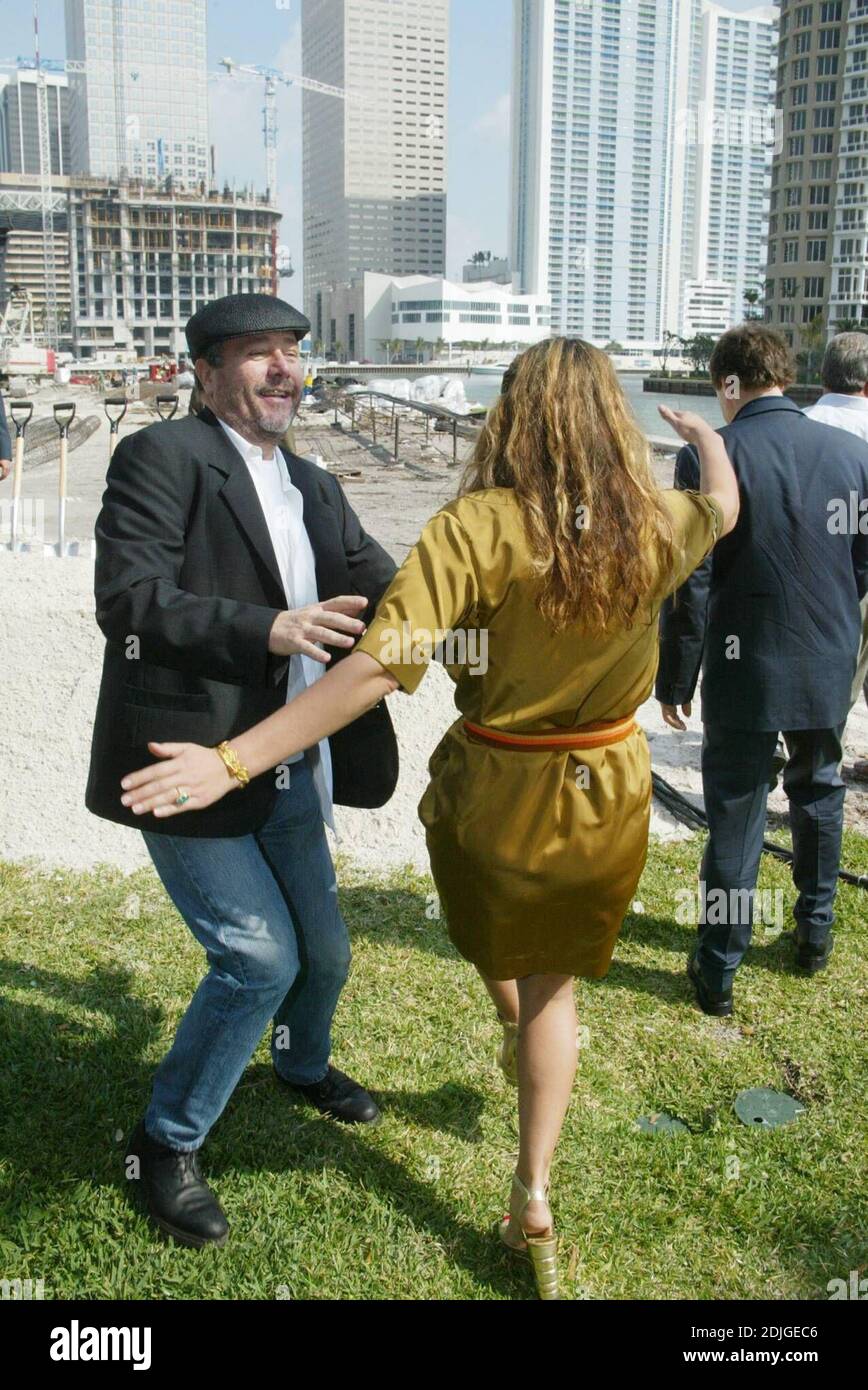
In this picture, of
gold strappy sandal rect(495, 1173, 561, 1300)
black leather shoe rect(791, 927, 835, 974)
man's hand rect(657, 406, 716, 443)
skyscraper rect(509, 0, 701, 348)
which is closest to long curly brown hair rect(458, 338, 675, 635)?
man's hand rect(657, 406, 716, 443)

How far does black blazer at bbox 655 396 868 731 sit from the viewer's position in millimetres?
3613

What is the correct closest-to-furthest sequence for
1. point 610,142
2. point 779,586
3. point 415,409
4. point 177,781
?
point 177,781 → point 779,586 → point 415,409 → point 610,142

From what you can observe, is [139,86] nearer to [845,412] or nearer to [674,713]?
[845,412]

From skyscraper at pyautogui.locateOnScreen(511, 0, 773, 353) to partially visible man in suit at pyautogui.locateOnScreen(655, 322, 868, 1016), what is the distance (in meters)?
183

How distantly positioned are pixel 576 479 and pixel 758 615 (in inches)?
68.1

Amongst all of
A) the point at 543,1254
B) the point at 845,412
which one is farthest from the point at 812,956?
the point at 845,412

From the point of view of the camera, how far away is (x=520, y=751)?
2.29 meters

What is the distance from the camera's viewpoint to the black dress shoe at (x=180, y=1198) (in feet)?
8.71

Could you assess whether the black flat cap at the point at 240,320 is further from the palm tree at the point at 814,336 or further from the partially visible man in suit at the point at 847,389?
the palm tree at the point at 814,336

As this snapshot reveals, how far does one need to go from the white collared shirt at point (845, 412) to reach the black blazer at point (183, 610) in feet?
10.8

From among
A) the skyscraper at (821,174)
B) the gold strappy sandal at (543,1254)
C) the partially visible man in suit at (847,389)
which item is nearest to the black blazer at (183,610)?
the gold strappy sandal at (543,1254)

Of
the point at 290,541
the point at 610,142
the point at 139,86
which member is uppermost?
the point at 139,86

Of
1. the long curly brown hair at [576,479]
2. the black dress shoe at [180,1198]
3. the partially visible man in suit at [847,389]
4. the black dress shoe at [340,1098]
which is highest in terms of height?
the partially visible man in suit at [847,389]

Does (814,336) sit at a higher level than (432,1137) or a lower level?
higher
